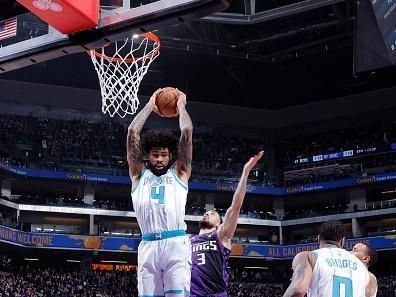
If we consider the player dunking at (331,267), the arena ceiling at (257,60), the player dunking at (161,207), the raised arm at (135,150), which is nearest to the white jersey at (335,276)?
the player dunking at (331,267)

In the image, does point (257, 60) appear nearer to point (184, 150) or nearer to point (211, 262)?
point (211, 262)

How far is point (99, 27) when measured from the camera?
7.14 metres

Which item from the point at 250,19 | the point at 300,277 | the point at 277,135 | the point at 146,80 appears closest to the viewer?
the point at 300,277

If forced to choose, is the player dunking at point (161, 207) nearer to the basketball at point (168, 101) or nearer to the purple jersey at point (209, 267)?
the basketball at point (168, 101)

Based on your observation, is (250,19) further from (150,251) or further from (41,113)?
(150,251)

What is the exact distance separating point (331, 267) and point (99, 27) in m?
3.94

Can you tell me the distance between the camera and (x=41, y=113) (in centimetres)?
3472

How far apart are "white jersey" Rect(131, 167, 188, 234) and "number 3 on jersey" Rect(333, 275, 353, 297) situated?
117 cm

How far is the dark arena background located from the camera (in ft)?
97.7

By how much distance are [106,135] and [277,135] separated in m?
Result: 10.6

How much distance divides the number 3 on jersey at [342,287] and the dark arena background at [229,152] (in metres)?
22.1

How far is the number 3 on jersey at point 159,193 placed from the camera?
4.79 m

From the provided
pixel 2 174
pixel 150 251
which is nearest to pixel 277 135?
pixel 2 174

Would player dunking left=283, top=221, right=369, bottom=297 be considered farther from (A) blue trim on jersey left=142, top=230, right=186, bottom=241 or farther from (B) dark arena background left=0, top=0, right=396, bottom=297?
(B) dark arena background left=0, top=0, right=396, bottom=297
